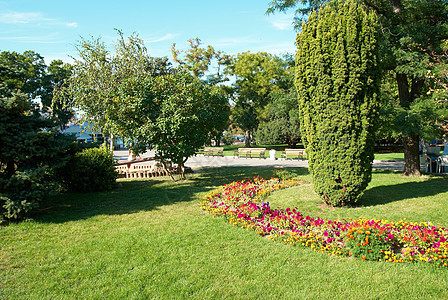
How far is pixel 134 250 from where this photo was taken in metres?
4.95

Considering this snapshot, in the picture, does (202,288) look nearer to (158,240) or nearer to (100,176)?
(158,240)

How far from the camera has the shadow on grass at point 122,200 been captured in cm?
745

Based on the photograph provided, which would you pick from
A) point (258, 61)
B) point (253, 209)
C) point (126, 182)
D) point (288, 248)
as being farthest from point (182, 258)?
point (258, 61)

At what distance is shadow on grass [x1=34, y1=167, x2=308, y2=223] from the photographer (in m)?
7.45

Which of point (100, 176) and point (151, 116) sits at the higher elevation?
point (151, 116)

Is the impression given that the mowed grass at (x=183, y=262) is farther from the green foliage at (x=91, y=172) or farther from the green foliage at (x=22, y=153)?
the green foliage at (x=91, y=172)

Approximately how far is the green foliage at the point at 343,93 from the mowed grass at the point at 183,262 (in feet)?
3.08

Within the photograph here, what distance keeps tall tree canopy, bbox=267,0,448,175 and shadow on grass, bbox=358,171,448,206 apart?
1.78m

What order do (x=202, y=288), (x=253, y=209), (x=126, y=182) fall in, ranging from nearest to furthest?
(x=202, y=288) → (x=253, y=209) → (x=126, y=182)

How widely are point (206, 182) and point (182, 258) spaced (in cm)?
728

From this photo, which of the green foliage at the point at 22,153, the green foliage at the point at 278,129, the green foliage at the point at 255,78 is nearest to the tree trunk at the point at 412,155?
the green foliage at the point at 22,153

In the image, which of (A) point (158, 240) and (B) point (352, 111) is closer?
(A) point (158, 240)

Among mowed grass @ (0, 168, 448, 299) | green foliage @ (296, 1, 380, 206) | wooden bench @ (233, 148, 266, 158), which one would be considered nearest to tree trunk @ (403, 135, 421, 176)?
mowed grass @ (0, 168, 448, 299)

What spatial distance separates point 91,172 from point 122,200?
210cm
